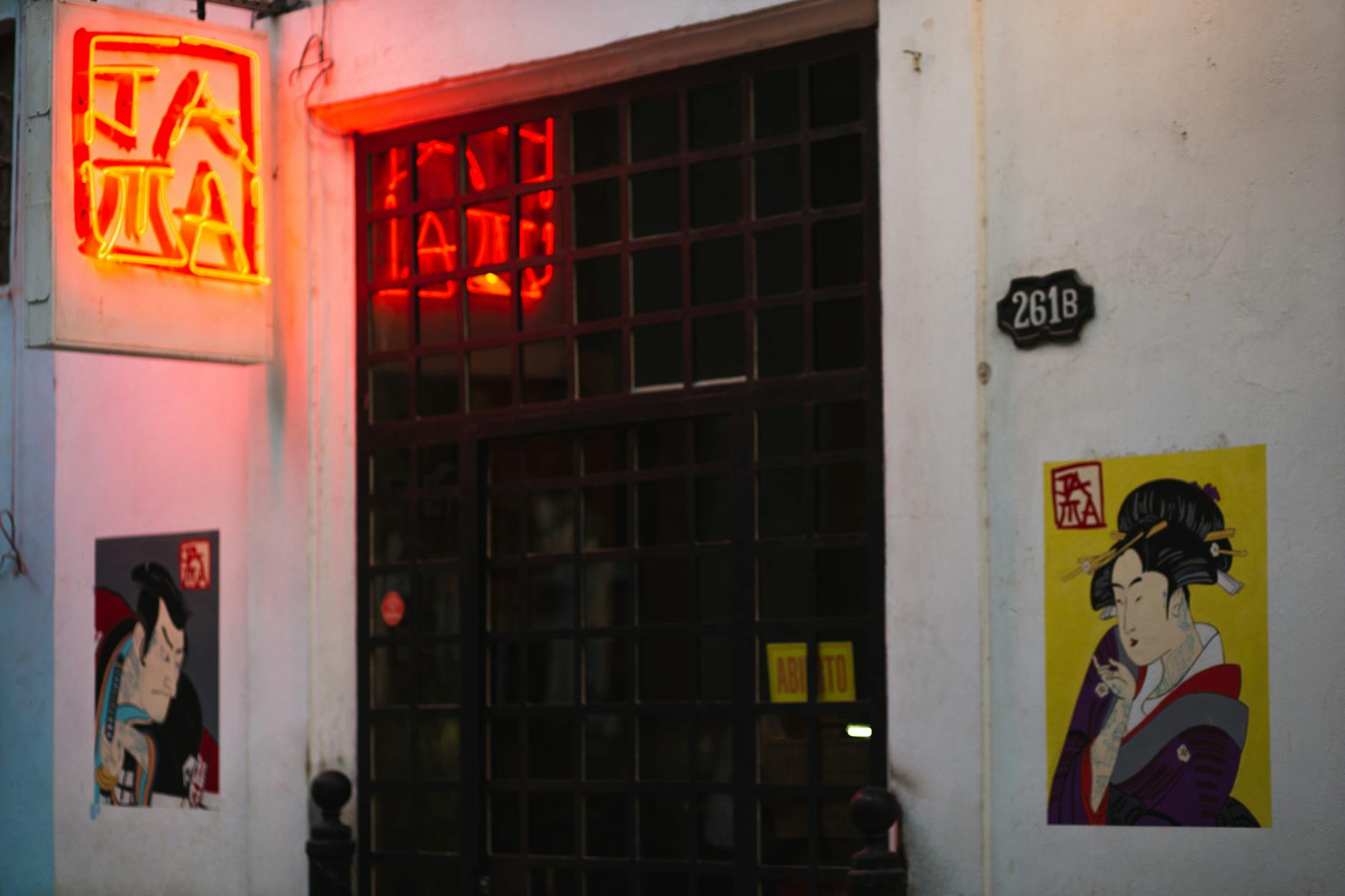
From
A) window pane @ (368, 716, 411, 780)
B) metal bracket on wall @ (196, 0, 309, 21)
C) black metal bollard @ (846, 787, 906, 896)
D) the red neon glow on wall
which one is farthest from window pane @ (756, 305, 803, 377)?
metal bracket on wall @ (196, 0, 309, 21)

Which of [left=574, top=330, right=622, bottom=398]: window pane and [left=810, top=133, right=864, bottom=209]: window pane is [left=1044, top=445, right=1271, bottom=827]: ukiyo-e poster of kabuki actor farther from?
[left=574, top=330, right=622, bottom=398]: window pane

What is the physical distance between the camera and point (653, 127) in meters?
8.73

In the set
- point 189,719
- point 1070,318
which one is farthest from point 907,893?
point 189,719

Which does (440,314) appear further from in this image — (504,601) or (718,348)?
(718,348)

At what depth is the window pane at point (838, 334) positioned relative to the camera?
7.98m

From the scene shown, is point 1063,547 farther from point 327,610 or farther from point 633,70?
point 327,610

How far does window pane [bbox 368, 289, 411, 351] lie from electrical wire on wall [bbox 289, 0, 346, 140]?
908 millimetres

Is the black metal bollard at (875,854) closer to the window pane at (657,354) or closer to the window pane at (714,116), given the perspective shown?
the window pane at (657,354)

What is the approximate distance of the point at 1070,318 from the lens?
282 inches

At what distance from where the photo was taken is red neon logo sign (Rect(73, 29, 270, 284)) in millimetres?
8969

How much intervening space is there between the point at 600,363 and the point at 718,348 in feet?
2.27

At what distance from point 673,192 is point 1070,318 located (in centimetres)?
220

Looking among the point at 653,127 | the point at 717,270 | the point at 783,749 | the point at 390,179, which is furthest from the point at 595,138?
the point at 783,749

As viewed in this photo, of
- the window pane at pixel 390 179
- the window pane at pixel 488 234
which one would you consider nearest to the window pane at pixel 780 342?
the window pane at pixel 488 234
